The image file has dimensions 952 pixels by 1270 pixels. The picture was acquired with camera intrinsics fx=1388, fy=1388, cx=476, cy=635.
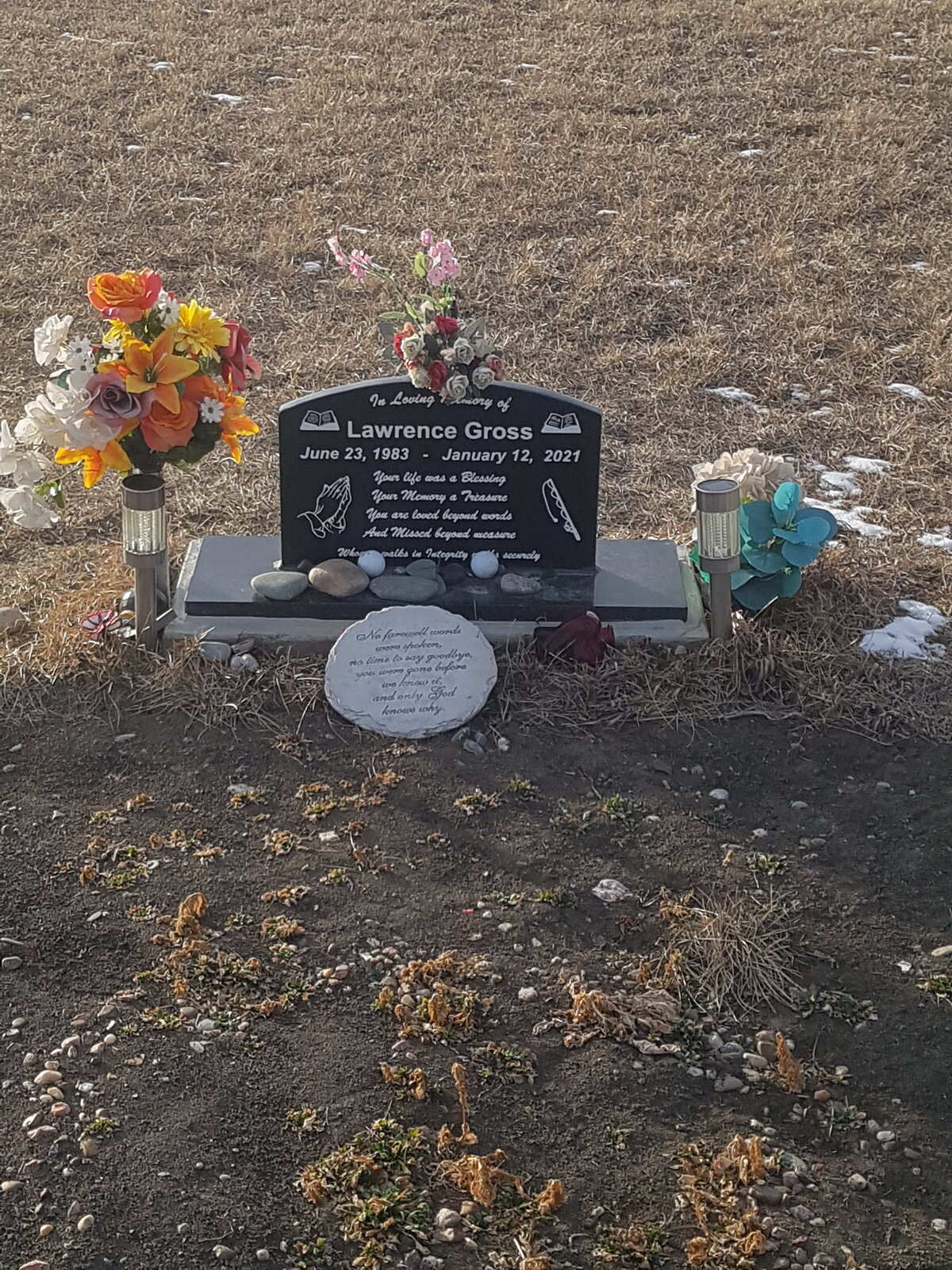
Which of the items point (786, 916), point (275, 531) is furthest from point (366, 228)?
point (786, 916)

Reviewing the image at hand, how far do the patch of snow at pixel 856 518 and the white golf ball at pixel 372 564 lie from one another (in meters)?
1.85

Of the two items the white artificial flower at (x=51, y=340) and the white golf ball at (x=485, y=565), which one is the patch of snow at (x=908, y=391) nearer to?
the white golf ball at (x=485, y=565)

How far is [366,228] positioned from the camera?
355 inches

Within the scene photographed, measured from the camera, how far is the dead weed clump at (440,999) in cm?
337

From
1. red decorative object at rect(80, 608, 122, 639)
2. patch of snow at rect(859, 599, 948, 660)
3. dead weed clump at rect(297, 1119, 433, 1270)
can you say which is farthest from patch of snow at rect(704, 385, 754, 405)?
dead weed clump at rect(297, 1119, 433, 1270)

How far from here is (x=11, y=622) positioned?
498cm

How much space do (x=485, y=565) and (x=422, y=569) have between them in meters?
0.22

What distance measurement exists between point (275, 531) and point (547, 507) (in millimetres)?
1451

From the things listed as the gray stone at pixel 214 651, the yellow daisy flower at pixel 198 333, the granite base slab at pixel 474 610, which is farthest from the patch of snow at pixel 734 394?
the gray stone at pixel 214 651

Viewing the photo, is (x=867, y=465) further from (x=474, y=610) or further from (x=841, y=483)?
(x=474, y=610)

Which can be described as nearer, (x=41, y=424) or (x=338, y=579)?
(x=41, y=424)

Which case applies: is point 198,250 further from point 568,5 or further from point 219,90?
point 568,5

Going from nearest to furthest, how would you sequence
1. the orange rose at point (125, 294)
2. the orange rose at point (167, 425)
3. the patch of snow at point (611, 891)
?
the patch of snow at point (611, 891), the orange rose at point (125, 294), the orange rose at point (167, 425)

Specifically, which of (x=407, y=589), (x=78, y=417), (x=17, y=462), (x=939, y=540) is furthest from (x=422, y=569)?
(x=939, y=540)
